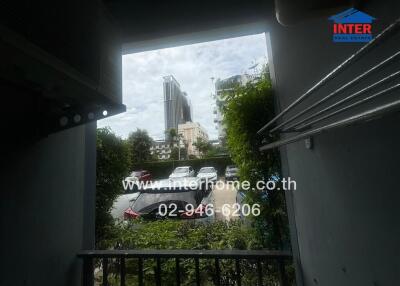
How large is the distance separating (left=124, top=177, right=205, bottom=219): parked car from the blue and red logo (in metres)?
1.91

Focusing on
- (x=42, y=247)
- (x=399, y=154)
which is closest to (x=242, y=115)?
(x=399, y=154)

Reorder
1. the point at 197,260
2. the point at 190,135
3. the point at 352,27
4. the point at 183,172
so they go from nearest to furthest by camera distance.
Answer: the point at 352,27 → the point at 197,260 → the point at 183,172 → the point at 190,135

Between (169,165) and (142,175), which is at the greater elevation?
(169,165)

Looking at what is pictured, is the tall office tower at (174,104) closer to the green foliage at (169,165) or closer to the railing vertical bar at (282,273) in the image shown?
the green foliage at (169,165)

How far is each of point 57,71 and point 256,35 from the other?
5.60 ft

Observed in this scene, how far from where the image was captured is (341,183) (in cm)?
92

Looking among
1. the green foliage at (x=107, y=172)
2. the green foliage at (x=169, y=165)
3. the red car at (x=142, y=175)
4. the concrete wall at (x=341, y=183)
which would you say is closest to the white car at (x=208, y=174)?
the green foliage at (x=169, y=165)

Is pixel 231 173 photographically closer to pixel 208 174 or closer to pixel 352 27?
pixel 208 174

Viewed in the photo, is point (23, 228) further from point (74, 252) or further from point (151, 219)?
point (151, 219)

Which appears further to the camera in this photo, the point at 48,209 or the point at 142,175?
the point at 142,175

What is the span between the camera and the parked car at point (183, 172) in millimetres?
2708

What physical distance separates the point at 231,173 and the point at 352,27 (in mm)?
1481

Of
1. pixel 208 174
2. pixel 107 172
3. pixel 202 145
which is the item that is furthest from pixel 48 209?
pixel 202 145

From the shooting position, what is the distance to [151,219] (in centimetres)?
234
